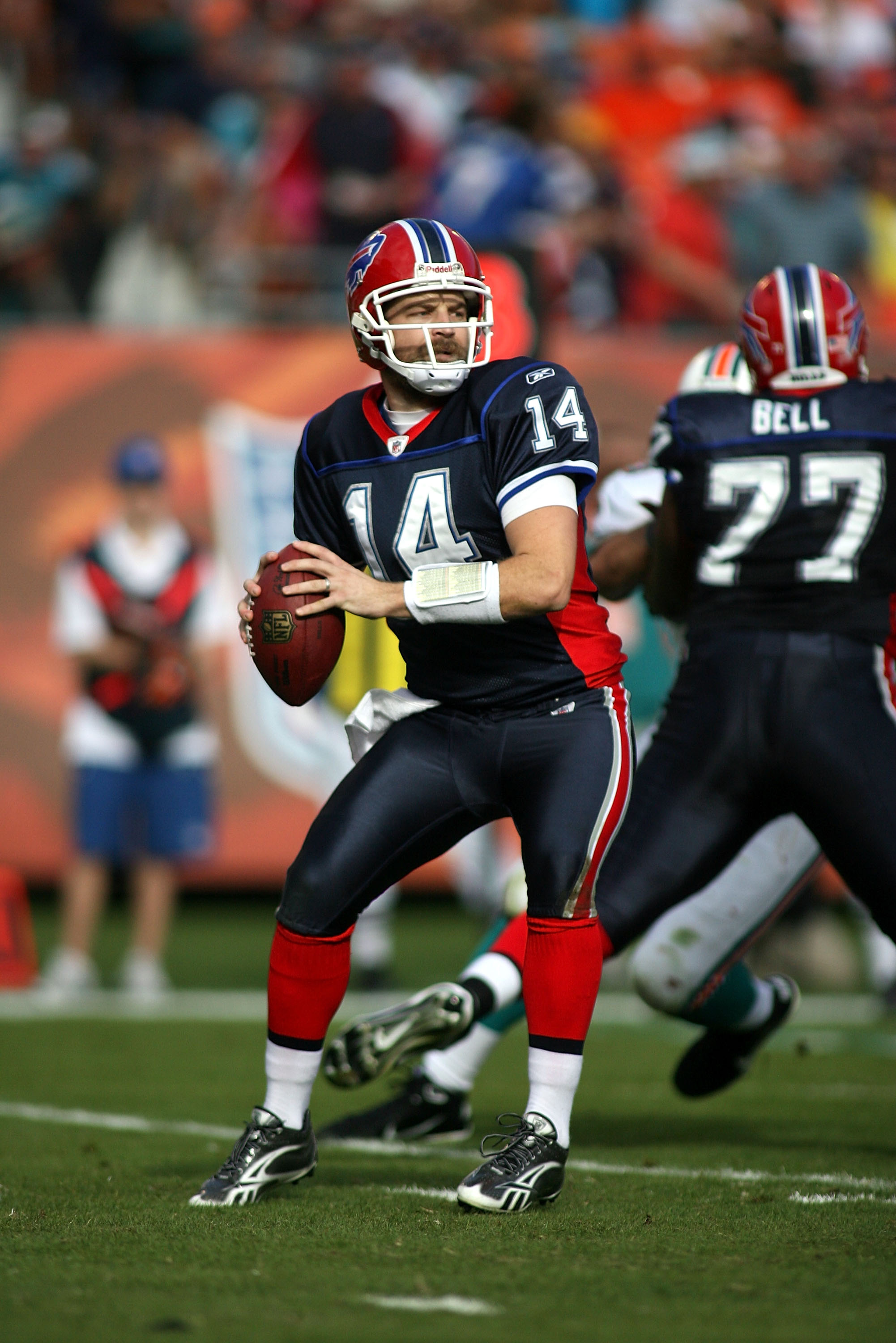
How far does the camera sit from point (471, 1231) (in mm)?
3436

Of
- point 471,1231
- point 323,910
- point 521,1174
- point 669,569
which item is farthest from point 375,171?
point 471,1231

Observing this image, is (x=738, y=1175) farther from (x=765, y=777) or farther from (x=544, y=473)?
(x=544, y=473)

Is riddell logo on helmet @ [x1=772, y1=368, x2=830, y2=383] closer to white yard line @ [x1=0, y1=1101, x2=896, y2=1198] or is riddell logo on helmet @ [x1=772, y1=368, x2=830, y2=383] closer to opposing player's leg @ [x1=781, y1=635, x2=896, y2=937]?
opposing player's leg @ [x1=781, y1=635, x2=896, y2=937]

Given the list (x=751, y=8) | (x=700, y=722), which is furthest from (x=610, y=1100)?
(x=751, y=8)

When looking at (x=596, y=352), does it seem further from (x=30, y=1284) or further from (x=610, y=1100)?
(x=30, y=1284)

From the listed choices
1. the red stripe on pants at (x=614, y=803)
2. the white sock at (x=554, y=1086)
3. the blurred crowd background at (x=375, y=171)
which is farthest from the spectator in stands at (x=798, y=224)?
the white sock at (x=554, y=1086)

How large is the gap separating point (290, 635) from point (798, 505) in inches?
48.3

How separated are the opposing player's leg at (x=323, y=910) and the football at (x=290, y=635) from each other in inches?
9.7

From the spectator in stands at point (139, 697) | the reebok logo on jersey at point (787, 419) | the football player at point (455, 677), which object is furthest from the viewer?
the spectator in stands at point (139, 697)

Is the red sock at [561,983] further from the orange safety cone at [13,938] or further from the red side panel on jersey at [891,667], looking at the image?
the orange safety cone at [13,938]

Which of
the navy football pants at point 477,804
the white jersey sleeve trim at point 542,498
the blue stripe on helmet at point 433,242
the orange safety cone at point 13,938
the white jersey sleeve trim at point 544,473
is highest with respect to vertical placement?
the blue stripe on helmet at point 433,242

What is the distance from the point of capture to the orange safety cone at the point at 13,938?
790 centimetres

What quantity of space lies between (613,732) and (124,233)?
303 inches

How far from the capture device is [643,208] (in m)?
11.0
